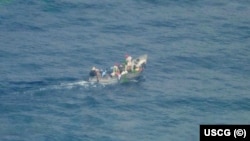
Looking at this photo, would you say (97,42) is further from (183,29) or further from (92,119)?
(92,119)

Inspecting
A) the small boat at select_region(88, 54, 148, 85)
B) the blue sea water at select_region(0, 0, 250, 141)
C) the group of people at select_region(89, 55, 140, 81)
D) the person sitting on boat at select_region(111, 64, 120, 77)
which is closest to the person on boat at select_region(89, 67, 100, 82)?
the group of people at select_region(89, 55, 140, 81)

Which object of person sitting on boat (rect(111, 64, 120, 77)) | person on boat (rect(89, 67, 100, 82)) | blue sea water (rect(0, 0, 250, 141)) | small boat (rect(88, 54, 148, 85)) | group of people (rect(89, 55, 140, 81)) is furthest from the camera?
person sitting on boat (rect(111, 64, 120, 77))

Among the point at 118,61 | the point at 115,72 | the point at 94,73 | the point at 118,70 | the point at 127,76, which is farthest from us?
the point at 118,61

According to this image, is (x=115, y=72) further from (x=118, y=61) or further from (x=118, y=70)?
(x=118, y=61)

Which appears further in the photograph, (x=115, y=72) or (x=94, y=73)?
(x=115, y=72)

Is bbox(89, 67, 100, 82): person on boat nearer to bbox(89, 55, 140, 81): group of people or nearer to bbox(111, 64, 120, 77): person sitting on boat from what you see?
bbox(89, 55, 140, 81): group of people

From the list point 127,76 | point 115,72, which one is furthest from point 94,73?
point 127,76
